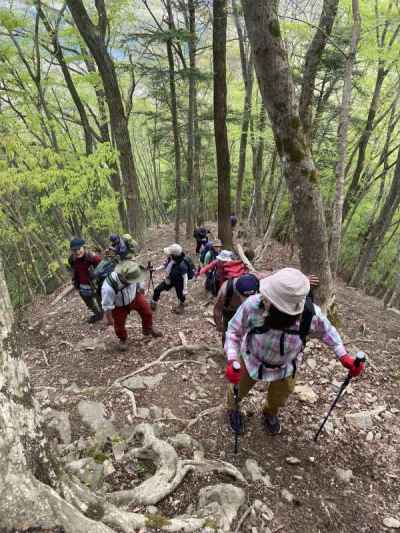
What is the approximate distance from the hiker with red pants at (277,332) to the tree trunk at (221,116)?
5.96 metres

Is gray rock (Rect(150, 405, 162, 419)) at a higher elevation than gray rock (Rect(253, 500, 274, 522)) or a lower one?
lower

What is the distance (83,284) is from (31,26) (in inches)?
367

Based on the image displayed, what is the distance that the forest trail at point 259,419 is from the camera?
9.93 feet

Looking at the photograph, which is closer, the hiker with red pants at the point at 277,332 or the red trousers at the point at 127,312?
the hiker with red pants at the point at 277,332

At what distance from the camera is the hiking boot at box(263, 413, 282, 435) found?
157 inches

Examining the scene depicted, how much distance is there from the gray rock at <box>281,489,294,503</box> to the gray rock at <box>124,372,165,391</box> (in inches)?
99.7

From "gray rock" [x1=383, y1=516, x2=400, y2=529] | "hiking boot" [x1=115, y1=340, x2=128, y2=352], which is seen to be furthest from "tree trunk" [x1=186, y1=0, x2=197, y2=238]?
"gray rock" [x1=383, y1=516, x2=400, y2=529]

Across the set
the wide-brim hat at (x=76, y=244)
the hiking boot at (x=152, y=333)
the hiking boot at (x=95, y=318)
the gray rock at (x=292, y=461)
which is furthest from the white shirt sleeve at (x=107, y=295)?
the gray rock at (x=292, y=461)

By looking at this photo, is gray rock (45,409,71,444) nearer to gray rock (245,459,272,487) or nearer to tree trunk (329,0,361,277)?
gray rock (245,459,272,487)

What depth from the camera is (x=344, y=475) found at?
3502 mm

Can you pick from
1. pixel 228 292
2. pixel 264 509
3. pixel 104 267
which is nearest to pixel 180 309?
pixel 104 267

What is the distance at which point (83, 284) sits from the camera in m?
7.35

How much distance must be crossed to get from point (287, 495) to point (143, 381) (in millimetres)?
2778

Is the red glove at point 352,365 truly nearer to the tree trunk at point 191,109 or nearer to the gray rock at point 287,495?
the gray rock at point 287,495
